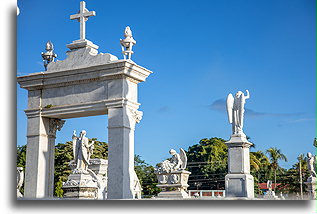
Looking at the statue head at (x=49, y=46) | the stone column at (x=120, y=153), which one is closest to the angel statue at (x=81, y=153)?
the stone column at (x=120, y=153)

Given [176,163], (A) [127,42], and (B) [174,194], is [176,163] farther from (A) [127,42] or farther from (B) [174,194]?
(A) [127,42]

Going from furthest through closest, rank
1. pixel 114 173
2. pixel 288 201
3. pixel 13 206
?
pixel 114 173 → pixel 13 206 → pixel 288 201

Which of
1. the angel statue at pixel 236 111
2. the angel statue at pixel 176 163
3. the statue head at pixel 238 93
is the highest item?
the statue head at pixel 238 93

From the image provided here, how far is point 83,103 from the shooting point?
11.0 metres

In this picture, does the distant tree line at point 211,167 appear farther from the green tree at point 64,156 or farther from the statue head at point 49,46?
the statue head at point 49,46

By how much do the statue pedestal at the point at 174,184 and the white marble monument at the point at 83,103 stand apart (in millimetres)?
3112

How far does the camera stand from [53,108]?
11.4 m

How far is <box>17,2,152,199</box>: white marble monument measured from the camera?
34.4 ft

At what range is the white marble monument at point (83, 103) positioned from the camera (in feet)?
34.4

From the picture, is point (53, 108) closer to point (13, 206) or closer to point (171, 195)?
point (13, 206)

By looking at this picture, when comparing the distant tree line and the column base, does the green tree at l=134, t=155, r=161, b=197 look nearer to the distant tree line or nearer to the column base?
the distant tree line

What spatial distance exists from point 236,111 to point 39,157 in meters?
4.51

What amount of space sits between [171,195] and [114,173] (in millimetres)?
3329
